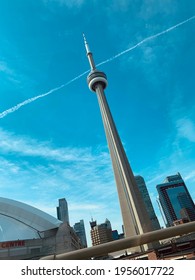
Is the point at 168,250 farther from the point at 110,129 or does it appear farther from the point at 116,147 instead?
the point at 110,129

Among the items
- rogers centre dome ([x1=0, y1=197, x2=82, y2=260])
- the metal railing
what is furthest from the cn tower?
the metal railing

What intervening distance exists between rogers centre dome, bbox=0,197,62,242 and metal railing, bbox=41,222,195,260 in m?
56.7

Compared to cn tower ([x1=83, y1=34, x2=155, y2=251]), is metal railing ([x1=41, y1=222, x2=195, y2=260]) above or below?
below

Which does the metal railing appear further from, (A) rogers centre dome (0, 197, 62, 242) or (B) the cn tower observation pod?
(B) the cn tower observation pod

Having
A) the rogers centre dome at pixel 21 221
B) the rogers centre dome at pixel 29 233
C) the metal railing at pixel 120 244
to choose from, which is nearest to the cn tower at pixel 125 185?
the rogers centre dome at pixel 29 233

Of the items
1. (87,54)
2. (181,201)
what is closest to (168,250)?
(87,54)

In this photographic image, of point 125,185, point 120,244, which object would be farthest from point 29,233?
point 120,244

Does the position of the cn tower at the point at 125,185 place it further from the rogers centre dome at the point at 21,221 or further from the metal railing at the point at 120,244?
the metal railing at the point at 120,244

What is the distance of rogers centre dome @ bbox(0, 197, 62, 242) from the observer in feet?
175

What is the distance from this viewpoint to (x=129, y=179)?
54.3m

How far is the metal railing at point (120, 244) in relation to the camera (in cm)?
216

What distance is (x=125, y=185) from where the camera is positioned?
55.7 m

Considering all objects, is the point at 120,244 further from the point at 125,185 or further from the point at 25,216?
the point at 25,216
